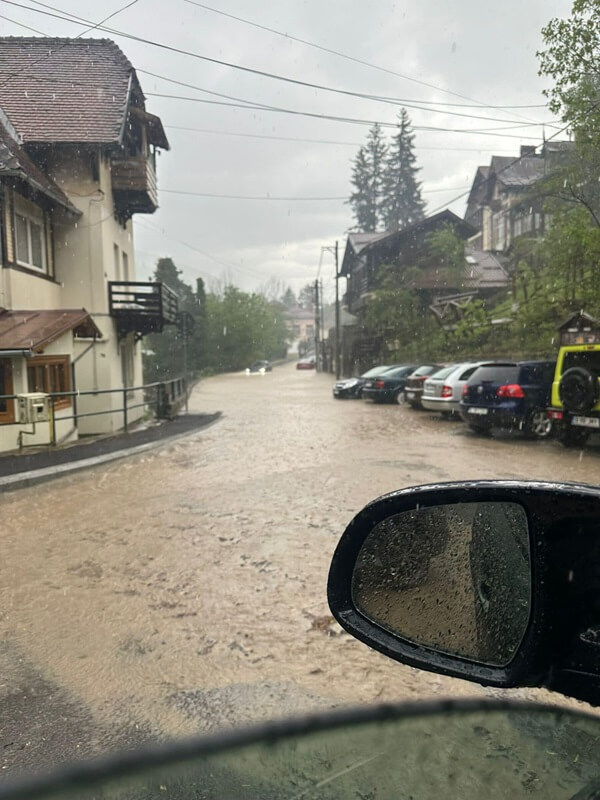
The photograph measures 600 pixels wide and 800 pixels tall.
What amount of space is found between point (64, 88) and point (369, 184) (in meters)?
63.8

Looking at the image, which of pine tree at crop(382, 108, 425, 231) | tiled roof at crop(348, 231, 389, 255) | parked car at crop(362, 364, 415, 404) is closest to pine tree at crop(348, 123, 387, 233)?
pine tree at crop(382, 108, 425, 231)

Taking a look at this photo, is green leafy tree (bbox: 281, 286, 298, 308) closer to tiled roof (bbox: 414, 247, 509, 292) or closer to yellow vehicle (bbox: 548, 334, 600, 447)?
tiled roof (bbox: 414, 247, 509, 292)

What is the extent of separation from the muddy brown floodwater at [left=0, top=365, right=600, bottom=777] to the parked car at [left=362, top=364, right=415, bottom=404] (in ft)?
43.6

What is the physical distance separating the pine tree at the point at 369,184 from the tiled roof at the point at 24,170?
64429mm

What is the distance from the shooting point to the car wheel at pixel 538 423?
12594 millimetres

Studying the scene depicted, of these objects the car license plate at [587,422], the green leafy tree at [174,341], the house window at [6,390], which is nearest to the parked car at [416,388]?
the car license plate at [587,422]

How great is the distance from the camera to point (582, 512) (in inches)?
47.4

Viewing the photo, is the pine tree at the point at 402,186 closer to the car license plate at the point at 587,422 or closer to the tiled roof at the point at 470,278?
the tiled roof at the point at 470,278

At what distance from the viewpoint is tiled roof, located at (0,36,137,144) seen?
1664 centimetres

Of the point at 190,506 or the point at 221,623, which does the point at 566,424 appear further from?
the point at 221,623

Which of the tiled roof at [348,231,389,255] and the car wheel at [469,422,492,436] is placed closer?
the car wheel at [469,422,492,436]

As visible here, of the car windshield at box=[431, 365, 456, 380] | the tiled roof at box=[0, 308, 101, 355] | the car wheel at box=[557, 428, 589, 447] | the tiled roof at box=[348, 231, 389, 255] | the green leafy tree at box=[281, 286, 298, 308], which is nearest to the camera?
the car wheel at box=[557, 428, 589, 447]

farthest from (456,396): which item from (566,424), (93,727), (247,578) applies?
(93,727)

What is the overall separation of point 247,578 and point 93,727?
2.10m
